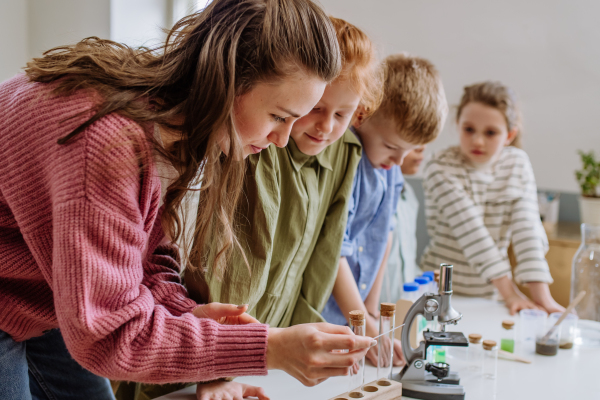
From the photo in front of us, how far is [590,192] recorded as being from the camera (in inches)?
105

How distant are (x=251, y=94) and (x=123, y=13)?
4.45 feet

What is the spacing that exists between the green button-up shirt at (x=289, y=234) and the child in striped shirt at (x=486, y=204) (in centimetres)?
61

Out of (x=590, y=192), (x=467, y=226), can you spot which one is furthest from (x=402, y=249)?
(x=590, y=192)

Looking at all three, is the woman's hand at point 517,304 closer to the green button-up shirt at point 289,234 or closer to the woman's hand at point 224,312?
the green button-up shirt at point 289,234

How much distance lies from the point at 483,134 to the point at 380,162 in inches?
26.3

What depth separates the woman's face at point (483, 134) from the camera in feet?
6.46

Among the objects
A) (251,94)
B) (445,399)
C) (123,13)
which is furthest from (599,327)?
(123,13)

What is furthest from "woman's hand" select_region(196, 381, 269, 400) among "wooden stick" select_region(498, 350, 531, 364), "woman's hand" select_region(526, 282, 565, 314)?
"woman's hand" select_region(526, 282, 565, 314)

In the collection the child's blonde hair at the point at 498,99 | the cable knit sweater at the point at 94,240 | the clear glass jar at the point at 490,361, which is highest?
the child's blonde hair at the point at 498,99

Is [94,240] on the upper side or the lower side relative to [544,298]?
upper

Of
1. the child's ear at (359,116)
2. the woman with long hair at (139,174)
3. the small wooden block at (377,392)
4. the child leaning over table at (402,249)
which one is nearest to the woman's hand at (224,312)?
the woman with long hair at (139,174)

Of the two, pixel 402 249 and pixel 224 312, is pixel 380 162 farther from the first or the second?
pixel 224 312

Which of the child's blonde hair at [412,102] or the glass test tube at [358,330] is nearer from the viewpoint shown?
the glass test tube at [358,330]

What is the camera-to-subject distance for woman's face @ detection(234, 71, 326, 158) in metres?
0.87
